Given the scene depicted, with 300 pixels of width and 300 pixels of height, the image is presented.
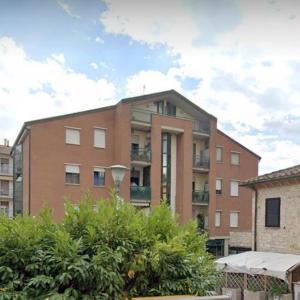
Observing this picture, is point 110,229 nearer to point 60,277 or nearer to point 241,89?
point 60,277

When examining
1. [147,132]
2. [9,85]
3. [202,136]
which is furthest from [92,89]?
[202,136]

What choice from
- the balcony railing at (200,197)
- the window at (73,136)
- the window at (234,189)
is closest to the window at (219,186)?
the window at (234,189)

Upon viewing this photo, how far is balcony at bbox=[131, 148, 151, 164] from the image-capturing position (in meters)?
31.1

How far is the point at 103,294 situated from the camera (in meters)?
3.80

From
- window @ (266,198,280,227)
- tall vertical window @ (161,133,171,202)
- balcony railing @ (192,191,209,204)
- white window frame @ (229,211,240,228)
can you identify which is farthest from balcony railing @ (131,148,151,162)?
window @ (266,198,280,227)

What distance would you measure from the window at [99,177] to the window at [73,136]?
273cm

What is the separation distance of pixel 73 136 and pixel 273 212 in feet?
56.6

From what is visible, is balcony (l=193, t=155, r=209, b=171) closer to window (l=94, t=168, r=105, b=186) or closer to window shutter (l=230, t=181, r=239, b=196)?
window shutter (l=230, t=181, r=239, b=196)

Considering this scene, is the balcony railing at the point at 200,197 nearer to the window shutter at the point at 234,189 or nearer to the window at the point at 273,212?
the window shutter at the point at 234,189

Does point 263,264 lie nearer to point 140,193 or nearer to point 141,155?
point 140,193

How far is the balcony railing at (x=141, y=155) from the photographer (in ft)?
102

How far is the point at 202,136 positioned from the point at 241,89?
693 inches

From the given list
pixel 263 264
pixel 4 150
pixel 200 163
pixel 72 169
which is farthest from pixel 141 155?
pixel 4 150

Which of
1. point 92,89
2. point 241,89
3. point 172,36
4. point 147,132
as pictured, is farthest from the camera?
point 147,132
